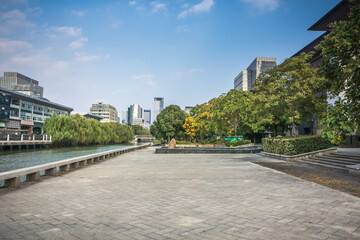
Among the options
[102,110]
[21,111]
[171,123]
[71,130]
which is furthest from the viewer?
[102,110]

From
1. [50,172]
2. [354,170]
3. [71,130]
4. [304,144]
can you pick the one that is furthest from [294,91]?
[71,130]

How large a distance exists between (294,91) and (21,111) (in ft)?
314

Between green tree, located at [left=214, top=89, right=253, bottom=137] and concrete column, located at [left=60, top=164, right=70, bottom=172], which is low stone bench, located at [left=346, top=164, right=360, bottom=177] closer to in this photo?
concrete column, located at [left=60, top=164, right=70, bottom=172]

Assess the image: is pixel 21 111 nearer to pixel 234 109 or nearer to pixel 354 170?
pixel 234 109

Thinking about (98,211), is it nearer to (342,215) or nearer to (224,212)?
(224,212)

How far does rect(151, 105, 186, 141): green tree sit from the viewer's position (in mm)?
60250

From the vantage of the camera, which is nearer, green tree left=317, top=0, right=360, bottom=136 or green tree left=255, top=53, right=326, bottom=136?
green tree left=317, top=0, right=360, bottom=136

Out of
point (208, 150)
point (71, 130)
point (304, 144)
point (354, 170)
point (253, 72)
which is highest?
point (253, 72)

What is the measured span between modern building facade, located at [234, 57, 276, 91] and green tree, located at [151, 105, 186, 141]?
6684 cm

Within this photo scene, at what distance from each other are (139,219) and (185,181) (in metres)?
4.18

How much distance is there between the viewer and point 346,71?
8.27m

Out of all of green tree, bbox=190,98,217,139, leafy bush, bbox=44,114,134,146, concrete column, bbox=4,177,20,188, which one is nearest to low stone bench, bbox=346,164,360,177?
concrete column, bbox=4,177,20,188

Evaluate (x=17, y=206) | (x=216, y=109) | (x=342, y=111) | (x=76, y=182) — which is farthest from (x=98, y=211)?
(x=216, y=109)

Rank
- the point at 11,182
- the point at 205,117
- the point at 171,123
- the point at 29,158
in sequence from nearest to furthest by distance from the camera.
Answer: the point at 11,182, the point at 29,158, the point at 205,117, the point at 171,123
